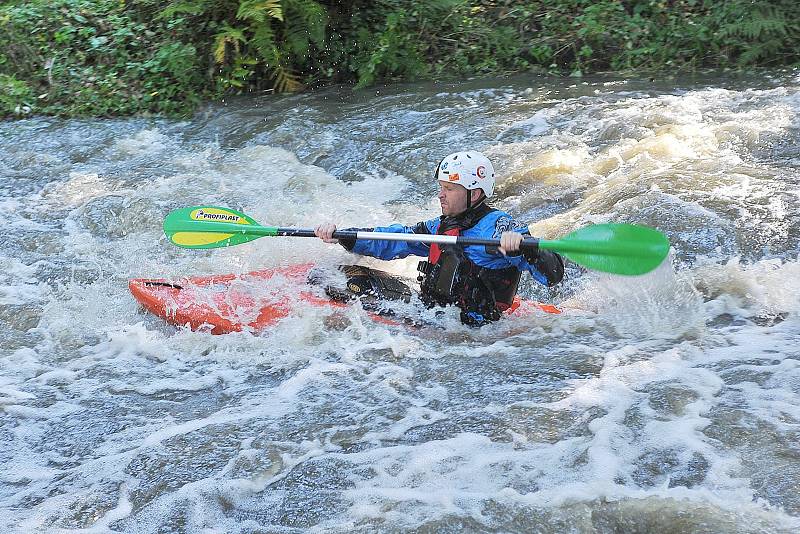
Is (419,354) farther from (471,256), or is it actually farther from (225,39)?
(225,39)

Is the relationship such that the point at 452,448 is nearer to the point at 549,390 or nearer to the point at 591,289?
the point at 549,390

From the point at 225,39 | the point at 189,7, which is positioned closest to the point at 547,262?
the point at 225,39

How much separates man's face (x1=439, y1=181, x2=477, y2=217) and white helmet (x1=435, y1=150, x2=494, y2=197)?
33 mm

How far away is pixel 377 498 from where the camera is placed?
3.54 metres

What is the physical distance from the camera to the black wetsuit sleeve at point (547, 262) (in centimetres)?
452

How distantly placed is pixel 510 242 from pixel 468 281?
1.56 feet

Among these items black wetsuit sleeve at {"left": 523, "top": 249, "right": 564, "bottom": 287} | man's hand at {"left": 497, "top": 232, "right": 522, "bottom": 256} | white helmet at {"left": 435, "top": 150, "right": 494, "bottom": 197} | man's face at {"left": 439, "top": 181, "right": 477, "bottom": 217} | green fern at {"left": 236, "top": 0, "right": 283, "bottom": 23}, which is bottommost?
black wetsuit sleeve at {"left": 523, "top": 249, "right": 564, "bottom": 287}

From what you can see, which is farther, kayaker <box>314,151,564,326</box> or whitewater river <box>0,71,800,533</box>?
kayaker <box>314,151,564,326</box>

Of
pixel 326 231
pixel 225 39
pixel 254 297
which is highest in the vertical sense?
pixel 225 39

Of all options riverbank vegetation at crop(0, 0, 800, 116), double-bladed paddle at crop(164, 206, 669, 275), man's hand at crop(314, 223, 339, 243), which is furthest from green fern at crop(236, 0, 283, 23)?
double-bladed paddle at crop(164, 206, 669, 275)

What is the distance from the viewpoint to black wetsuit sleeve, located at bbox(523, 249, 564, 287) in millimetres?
4523

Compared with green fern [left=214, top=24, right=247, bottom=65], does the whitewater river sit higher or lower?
lower

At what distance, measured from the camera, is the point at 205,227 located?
5.54 m

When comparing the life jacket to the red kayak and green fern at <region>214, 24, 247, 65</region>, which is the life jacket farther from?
green fern at <region>214, 24, 247, 65</region>
